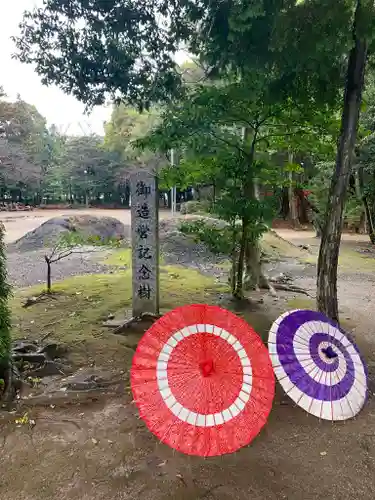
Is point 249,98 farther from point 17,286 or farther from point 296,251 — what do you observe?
point 296,251

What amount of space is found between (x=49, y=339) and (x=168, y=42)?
4.18m

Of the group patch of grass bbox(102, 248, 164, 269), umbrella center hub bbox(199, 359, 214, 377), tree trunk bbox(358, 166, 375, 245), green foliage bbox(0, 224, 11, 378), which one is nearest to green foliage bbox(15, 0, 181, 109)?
green foliage bbox(0, 224, 11, 378)

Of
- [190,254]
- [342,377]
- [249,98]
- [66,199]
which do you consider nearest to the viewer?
[342,377]

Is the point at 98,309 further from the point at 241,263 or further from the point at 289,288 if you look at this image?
the point at 289,288

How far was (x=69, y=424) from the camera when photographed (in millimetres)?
3033

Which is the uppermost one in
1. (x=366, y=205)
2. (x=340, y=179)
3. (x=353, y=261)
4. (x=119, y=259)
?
(x=340, y=179)

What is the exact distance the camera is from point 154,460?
2604 millimetres

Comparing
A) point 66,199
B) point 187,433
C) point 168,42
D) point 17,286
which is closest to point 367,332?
point 187,433

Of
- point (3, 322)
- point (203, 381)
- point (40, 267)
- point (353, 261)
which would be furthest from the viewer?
point (353, 261)

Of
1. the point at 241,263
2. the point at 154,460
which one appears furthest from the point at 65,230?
the point at 154,460

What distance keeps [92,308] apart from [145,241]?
63.6 inches

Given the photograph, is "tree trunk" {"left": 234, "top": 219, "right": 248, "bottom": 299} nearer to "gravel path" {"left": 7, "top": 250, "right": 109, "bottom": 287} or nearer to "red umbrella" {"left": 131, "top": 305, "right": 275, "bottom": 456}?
"red umbrella" {"left": 131, "top": 305, "right": 275, "bottom": 456}

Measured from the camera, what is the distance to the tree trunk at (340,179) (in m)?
4.04

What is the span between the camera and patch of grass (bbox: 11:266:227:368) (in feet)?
14.7
